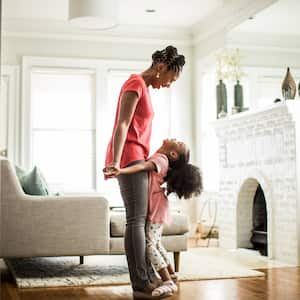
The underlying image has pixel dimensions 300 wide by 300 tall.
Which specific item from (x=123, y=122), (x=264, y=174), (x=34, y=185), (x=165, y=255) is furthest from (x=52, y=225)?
(x=264, y=174)

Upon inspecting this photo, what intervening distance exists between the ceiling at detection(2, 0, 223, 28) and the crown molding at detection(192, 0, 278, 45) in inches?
3.2

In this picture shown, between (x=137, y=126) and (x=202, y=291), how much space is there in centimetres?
103

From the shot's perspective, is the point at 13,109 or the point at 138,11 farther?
the point at 13,109

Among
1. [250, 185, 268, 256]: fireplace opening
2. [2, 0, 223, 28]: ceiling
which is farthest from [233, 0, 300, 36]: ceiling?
[250, 185, 268, 256]: fireplace opening

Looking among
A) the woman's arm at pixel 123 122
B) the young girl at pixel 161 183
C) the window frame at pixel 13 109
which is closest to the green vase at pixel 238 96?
the window frame at pixel 13 109

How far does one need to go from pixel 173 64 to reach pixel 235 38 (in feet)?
11.9

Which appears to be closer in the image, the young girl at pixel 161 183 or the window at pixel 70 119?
the young girl at pixel 161 183

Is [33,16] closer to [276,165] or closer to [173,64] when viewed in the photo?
[276,165]

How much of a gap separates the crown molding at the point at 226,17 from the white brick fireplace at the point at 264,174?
1115 millimetres

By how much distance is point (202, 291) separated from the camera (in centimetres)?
324

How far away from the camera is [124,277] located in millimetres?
3734

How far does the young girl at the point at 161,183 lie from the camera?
115 inches

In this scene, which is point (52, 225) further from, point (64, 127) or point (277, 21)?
point (64, 127)

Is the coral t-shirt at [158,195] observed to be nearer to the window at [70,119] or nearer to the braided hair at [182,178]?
the braided hair at [182,178]
